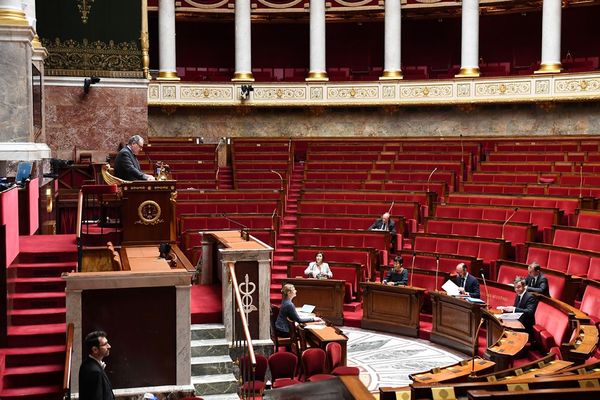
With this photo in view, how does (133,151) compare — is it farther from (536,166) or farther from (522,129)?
(522,129)

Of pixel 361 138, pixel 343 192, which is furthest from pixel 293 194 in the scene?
pixel 361 138

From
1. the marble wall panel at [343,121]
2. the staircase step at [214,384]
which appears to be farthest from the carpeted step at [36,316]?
the marble wall panel at [343,121]

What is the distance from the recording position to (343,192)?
14.4 meters

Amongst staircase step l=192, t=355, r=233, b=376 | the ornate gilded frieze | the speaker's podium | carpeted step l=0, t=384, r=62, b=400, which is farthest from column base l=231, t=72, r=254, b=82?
carpeted step l=0, t=384, r=62, b=400

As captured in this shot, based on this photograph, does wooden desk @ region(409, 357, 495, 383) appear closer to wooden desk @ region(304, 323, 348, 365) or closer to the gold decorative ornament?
wooden desk @ region(304, 323, 348, 365)

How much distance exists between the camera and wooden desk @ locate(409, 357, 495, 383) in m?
6.44

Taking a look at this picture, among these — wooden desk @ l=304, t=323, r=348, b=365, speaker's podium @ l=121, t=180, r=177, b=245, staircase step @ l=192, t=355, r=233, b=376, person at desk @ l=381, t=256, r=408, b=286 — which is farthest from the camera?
person at desk @ l=381, t=256, r=408, b=286

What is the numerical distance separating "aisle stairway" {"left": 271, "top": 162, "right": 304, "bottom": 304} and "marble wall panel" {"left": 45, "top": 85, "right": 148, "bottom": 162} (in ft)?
11.0

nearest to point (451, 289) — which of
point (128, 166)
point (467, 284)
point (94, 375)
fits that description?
point (467, 284)

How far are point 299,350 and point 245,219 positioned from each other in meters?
5.30

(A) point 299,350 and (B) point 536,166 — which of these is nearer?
(A) point 299,350

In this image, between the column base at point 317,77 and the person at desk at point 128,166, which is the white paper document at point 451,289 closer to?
the person at desk at point 128,166

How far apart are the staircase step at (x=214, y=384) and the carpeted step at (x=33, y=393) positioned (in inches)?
42.5

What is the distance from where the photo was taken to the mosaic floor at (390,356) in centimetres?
851
